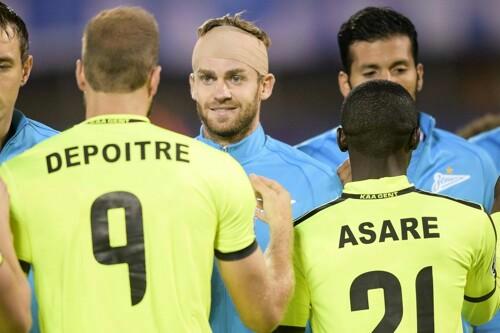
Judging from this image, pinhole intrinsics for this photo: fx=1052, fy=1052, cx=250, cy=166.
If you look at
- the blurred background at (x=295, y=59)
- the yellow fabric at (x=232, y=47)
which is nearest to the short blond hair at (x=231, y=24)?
the yellow fabric at (x=232, y=47)

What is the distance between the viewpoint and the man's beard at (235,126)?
15.5ft

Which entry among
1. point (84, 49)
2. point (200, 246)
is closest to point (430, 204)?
point (200, 246)

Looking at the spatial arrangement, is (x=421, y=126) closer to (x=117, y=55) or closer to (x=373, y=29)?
(x=373, y=29)

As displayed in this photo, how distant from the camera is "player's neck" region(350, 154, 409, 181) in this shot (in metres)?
3.84

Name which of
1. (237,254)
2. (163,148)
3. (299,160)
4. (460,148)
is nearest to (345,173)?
(299,160)

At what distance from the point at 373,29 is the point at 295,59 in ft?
21.4

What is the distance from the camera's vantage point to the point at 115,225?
349 cm

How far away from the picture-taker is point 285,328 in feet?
13.0

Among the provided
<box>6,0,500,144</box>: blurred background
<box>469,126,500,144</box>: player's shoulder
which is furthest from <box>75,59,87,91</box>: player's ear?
<box>6,0,500,144</box>: blurred background

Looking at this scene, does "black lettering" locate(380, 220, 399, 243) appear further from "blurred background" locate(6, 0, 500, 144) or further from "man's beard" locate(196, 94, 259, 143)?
"blurred background" locate(6, 0, 500, 144)

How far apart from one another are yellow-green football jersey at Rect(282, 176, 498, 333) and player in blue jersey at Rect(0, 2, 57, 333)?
1.46m

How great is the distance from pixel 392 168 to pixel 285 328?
725mm

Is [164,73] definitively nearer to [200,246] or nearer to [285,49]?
[285,49]

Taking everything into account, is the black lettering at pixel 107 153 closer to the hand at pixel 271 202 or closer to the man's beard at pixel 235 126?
the hand at pixel 271 202
